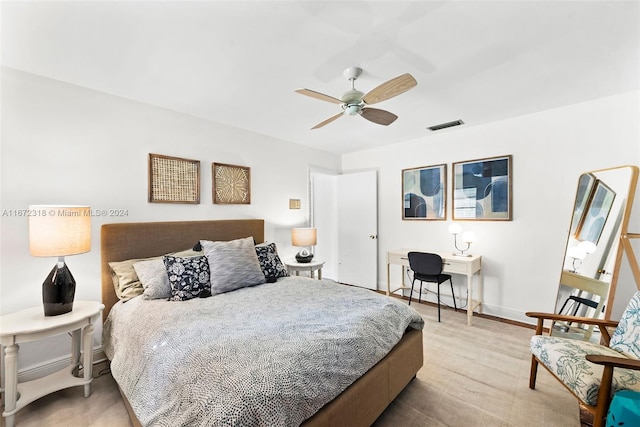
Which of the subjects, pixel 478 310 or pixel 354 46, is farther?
pixel 478 310

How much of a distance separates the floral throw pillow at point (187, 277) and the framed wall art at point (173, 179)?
2.55 ft

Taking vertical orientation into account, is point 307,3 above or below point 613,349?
above

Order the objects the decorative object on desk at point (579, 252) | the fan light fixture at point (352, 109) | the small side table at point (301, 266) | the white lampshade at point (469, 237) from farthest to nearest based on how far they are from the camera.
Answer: the small side table at point (301, 266), the white lampshade at point (469, 237), the decorative object on desk at point (579, 252), the fan light fixture at point (352, 109)

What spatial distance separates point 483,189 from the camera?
3398mm

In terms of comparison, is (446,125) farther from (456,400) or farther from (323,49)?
(456,400)

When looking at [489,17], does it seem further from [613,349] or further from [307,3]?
[613,349]

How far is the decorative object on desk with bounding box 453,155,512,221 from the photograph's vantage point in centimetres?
323

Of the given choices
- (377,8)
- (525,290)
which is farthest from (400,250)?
(377,8)

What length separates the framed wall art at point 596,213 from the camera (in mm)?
2402

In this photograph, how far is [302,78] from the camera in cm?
216

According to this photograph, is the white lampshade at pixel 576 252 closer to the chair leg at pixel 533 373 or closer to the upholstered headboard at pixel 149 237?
the chair leg at pixel 533 373

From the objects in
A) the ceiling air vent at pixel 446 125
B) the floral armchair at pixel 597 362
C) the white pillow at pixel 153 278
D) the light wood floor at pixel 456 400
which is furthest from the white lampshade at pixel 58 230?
the ceiling air vent at pixel 446 125

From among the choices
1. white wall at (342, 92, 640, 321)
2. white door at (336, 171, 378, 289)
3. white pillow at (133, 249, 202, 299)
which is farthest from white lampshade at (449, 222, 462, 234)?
white pillow at (133, 249, 202, 299)

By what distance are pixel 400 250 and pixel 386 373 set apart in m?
2.50
